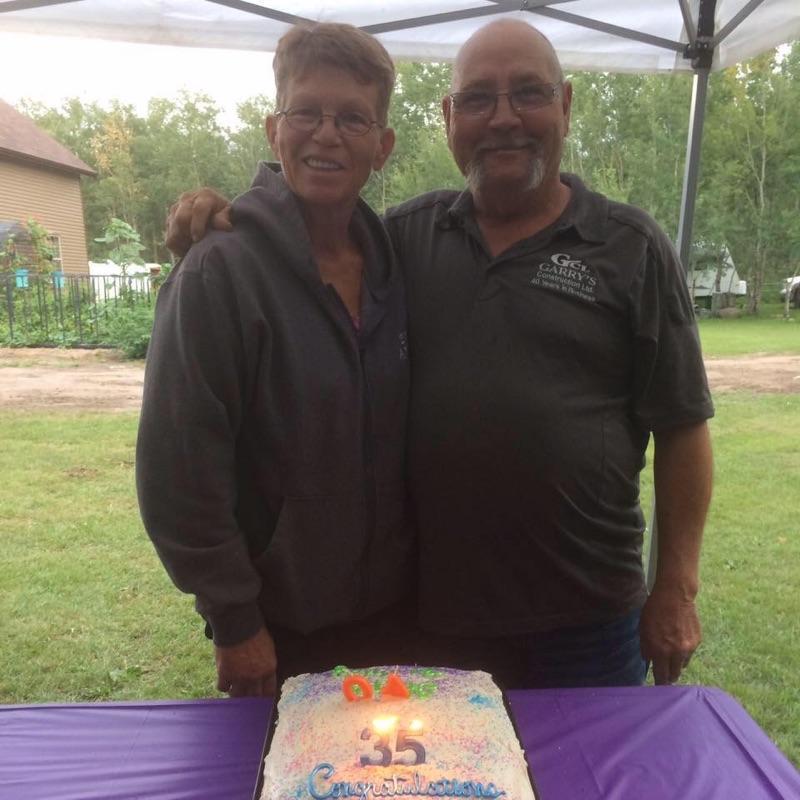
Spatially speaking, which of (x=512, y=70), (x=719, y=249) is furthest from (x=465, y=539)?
(x=719, y=249)

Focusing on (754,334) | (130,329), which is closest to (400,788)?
(130,329)

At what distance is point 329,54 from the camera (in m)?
1.34

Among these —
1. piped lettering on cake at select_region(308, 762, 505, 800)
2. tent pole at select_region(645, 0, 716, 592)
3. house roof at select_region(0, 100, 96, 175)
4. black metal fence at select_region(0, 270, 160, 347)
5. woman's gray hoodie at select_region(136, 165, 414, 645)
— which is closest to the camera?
piped lettering on cake at select_region(308, 762, 505, 800)

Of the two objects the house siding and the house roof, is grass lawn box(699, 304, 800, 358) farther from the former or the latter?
the house siding

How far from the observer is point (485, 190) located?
1.61 metres

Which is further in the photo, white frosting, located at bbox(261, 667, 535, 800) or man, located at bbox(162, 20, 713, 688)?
man, located at bbox(162, 20, 713, 688)

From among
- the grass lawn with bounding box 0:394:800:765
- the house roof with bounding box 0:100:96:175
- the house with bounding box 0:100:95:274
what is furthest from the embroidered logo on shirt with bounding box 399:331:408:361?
the house roof with bounding box 0:100:96:175

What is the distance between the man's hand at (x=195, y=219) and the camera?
1.36 metres

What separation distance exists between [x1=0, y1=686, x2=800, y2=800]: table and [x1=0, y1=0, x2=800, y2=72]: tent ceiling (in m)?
2.27

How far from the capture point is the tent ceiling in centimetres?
255

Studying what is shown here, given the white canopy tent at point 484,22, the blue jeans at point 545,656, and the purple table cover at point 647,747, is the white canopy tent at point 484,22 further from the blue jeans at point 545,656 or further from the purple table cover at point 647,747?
the purple table cover at point 647,747

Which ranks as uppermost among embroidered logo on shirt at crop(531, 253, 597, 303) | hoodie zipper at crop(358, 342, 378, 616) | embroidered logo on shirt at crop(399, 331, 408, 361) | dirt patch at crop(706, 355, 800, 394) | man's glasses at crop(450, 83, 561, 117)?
man's glasses at crop(450, 83, 561, 117)

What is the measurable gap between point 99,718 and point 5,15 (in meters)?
2.35

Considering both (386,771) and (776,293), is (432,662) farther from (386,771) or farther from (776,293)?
Answer: (776,293)
